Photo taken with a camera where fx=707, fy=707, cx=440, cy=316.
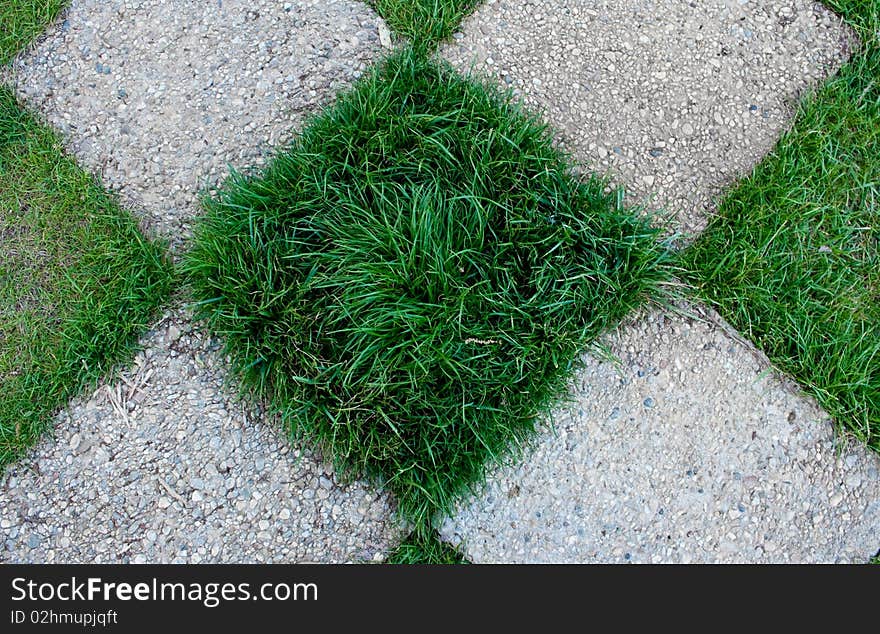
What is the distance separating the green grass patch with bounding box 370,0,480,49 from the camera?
2.70m

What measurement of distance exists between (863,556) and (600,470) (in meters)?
0.96

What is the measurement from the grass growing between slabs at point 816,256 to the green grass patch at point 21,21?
8.68 feet

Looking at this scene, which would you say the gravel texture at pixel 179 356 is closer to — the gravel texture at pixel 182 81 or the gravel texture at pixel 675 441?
the gravel texture at pixel 182 81

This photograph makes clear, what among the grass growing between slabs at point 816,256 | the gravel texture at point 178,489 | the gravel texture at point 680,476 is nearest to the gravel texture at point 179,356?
the gravel texture at point 178,489

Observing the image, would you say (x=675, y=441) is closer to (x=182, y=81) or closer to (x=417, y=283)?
(x=417, y=283)

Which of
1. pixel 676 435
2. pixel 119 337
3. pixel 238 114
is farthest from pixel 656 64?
pixel 119 337

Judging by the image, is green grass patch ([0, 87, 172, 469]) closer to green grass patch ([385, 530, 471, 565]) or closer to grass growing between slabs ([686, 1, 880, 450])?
green grass patch ([385, 530, 471, 565])

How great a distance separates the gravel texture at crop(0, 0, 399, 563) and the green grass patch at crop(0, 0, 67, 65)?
0.16 feet

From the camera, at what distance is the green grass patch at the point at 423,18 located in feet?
8.84

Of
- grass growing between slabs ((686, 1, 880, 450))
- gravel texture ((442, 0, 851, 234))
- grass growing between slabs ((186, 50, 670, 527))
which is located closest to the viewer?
grass growing between slabs ((186, 50, 670, 527))

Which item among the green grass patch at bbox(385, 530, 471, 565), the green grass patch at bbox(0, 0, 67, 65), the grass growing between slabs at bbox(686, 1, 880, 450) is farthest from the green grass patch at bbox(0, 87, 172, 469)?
the grass growing between slabs at bbox(686, 1, 880, 450)

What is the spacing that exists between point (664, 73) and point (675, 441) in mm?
1390

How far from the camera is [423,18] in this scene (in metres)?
2.70

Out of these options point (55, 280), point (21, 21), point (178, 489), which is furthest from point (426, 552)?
point (21, 21)
